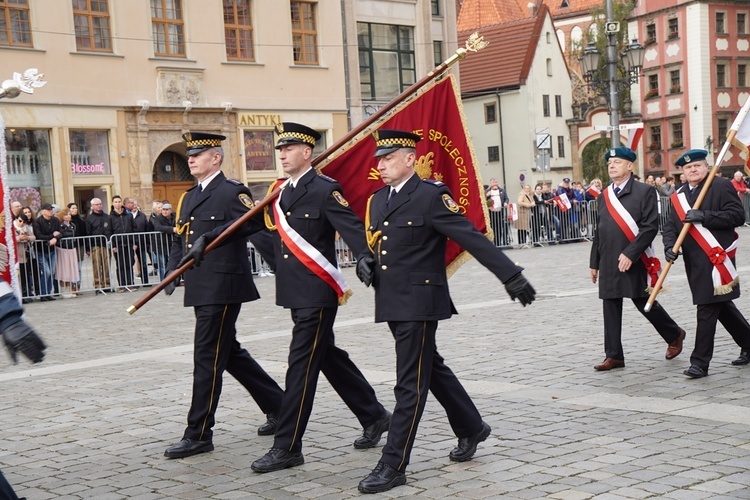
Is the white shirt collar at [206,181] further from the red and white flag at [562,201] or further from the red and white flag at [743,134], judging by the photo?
the red and white flag at [562,201]

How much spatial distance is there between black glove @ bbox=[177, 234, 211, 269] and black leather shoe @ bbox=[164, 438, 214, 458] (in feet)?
3.73

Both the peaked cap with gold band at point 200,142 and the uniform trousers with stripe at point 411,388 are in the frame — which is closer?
the uniform trousers with stripe at point 411,388

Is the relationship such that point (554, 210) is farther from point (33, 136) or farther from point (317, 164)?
point (317, 164)

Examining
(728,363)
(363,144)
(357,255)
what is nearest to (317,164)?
(363,144)

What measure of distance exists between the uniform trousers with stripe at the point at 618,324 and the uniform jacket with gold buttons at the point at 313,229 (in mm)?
3490

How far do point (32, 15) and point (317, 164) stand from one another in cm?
2310

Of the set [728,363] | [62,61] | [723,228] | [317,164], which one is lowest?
[728,363]

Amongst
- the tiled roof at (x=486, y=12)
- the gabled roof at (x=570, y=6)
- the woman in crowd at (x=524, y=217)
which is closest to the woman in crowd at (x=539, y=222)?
the woman in crowd at (x=524, y=217)

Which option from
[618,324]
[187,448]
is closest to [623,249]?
[618,324]

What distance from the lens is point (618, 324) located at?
373 inches

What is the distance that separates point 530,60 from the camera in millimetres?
61219

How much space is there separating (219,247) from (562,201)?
78.2 feet

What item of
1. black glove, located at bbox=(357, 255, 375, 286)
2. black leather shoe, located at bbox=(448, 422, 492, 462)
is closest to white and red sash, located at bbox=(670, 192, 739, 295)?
black leather shoe, located at bbox=(448, 422, 492, 462)

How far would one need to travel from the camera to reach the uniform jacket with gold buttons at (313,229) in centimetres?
672
